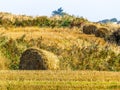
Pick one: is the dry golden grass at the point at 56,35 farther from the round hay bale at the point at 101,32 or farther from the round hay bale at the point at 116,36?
the round hay bale at the point at 116,36

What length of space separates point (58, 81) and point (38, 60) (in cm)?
637

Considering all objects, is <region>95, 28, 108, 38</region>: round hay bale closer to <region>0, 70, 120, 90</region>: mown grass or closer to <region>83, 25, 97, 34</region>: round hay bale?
<region>83, 25, 97, 34</region>: round hay bale

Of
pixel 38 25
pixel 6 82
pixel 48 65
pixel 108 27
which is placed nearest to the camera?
pixel 6 82

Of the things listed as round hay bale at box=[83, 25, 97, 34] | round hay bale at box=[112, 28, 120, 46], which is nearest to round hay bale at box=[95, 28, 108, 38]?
round hay bale at box=[83, 25, 97, 34]

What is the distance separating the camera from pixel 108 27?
31984 millimetres

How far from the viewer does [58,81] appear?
13.6 meters

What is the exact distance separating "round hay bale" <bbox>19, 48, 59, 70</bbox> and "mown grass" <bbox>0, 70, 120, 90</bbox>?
453cm

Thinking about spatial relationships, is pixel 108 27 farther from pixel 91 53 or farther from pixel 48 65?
pixel 48 65

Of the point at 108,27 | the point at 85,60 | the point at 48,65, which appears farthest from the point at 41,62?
the point at 108,27

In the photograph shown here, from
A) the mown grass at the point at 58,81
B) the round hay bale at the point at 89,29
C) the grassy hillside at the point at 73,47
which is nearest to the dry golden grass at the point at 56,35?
the grassy hillside at the point at 73,47

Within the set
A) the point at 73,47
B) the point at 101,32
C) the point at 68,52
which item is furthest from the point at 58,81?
the point at 101,32

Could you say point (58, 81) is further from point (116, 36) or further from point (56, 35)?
point (116, 36)

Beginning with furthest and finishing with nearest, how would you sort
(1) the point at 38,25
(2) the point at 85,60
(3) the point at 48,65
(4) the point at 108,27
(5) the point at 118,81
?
(1) the point at 38,25 < (4) the point at 108,27 < (2) the point at 85,60 < (3) the point at 48,65 < (5) the point at 118,81

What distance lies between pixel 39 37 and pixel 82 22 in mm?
10823
